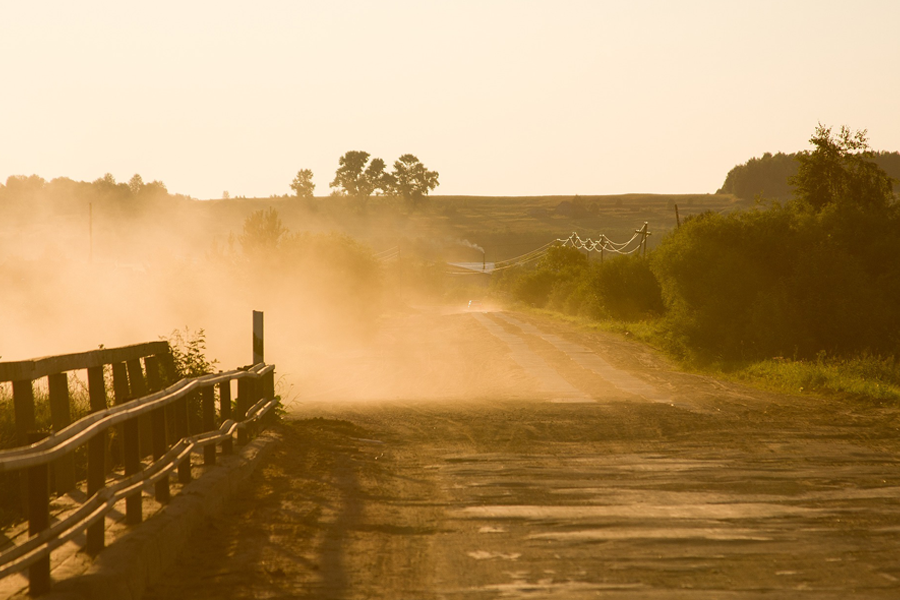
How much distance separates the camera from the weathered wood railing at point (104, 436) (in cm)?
477

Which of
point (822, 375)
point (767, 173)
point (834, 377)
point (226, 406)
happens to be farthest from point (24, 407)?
point (767, 173)

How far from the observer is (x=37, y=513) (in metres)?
4.79

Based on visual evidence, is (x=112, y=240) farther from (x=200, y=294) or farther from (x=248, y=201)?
(x=200, y=294)

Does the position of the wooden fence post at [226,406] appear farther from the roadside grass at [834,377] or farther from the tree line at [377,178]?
the tree line at [377,178]

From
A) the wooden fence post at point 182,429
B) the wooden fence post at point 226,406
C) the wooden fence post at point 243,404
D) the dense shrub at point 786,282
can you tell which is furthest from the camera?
the dense shrub at point 786,282

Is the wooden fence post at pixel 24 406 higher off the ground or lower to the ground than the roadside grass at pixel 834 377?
higher

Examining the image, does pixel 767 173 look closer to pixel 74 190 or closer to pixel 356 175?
pixel 356 175

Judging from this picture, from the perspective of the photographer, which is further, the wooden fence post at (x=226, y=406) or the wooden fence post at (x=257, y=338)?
the wooden fence post at (x=257, y=338)

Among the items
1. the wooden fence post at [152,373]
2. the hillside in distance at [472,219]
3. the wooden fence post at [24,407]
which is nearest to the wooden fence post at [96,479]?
the wooden fence post at [24,407]

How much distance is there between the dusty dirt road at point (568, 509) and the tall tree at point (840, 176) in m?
15.4

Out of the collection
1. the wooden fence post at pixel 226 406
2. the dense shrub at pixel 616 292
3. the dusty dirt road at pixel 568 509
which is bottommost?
the dense shrub at pixel 616 292

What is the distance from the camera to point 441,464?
10.4 meters

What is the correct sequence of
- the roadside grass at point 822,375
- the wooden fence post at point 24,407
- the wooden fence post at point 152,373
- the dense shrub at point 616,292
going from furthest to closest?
the dense shrub at point 616,292 < the roadside grass at point 822,375 < the wooden fence post at point 152,373 < the wooden fence post at point 24,407

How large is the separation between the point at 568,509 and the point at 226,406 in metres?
4.31
